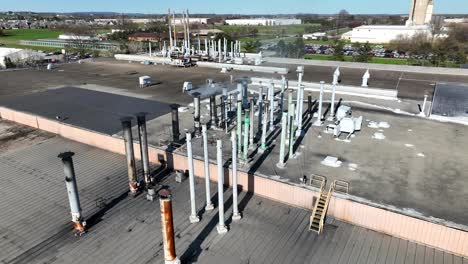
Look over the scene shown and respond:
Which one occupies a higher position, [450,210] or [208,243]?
[450,210]

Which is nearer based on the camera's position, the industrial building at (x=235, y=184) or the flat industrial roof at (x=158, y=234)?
the flat industrial roof at (x=158, y=234)

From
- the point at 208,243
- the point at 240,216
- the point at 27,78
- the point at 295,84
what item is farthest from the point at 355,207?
the point at 27,78


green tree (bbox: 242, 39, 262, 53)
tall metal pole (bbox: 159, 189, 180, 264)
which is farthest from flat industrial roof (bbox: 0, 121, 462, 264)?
green tree (bbox: 242, 39, 262, 53)

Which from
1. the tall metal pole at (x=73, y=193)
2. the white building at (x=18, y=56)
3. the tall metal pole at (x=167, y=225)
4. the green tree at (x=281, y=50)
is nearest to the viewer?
the tall metal pole at (x=167, y=225)

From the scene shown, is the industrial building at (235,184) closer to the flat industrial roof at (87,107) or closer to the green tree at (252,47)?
the flat industrial roof at (87,107)

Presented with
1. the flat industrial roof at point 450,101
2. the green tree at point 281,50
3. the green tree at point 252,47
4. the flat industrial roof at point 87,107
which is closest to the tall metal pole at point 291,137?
the flat industrial roof at point 87,107

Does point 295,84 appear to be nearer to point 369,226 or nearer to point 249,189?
point 249,189

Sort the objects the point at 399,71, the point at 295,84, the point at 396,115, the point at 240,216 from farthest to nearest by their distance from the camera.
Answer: the point at 399,71
the point at 295,84
the point at 396,115
the point at 240,216
